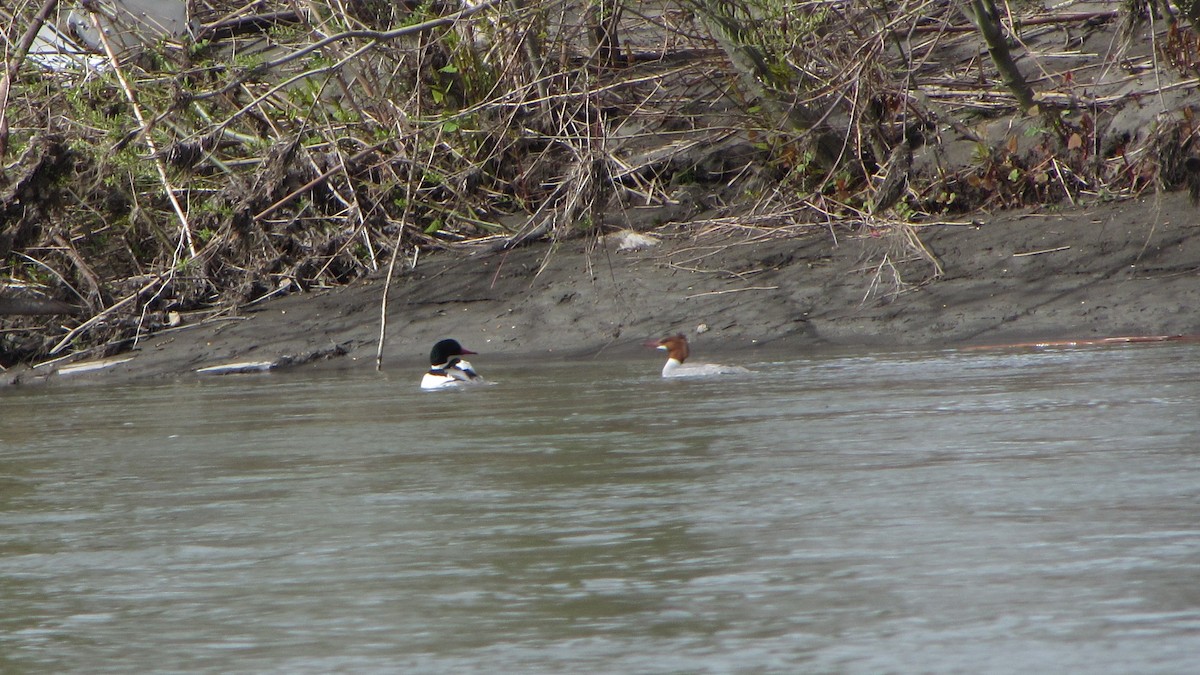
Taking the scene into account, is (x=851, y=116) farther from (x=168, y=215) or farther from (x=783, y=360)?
(x=168, y=215)

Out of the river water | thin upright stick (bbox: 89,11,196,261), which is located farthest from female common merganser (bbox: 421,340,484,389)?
thin upright stick (bbox: 89,11,196,261)

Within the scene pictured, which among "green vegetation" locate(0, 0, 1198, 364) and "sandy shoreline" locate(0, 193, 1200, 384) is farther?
"green vegetation" locate(0, 0, 1198, 364)

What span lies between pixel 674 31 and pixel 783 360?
4.42 metres

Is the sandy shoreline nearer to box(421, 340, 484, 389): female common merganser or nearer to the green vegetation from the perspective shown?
the green vegetation

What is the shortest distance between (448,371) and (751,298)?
125 inches

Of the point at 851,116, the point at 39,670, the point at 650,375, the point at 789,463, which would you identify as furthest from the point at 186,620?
the point at 851,116

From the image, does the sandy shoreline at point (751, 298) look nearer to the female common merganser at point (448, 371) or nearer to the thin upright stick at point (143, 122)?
the female common merganser at point (448, 371)

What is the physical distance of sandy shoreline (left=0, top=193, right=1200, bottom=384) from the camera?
459 inches

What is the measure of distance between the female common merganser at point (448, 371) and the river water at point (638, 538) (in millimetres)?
1745

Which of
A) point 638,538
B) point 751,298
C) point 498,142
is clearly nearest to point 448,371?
point 751,298

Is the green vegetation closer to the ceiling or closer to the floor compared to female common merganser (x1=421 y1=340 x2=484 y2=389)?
closer to the ceiling

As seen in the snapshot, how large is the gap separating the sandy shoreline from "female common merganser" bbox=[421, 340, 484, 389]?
994 mm

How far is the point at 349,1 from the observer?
14641 mm

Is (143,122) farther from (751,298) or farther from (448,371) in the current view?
(751,298)
